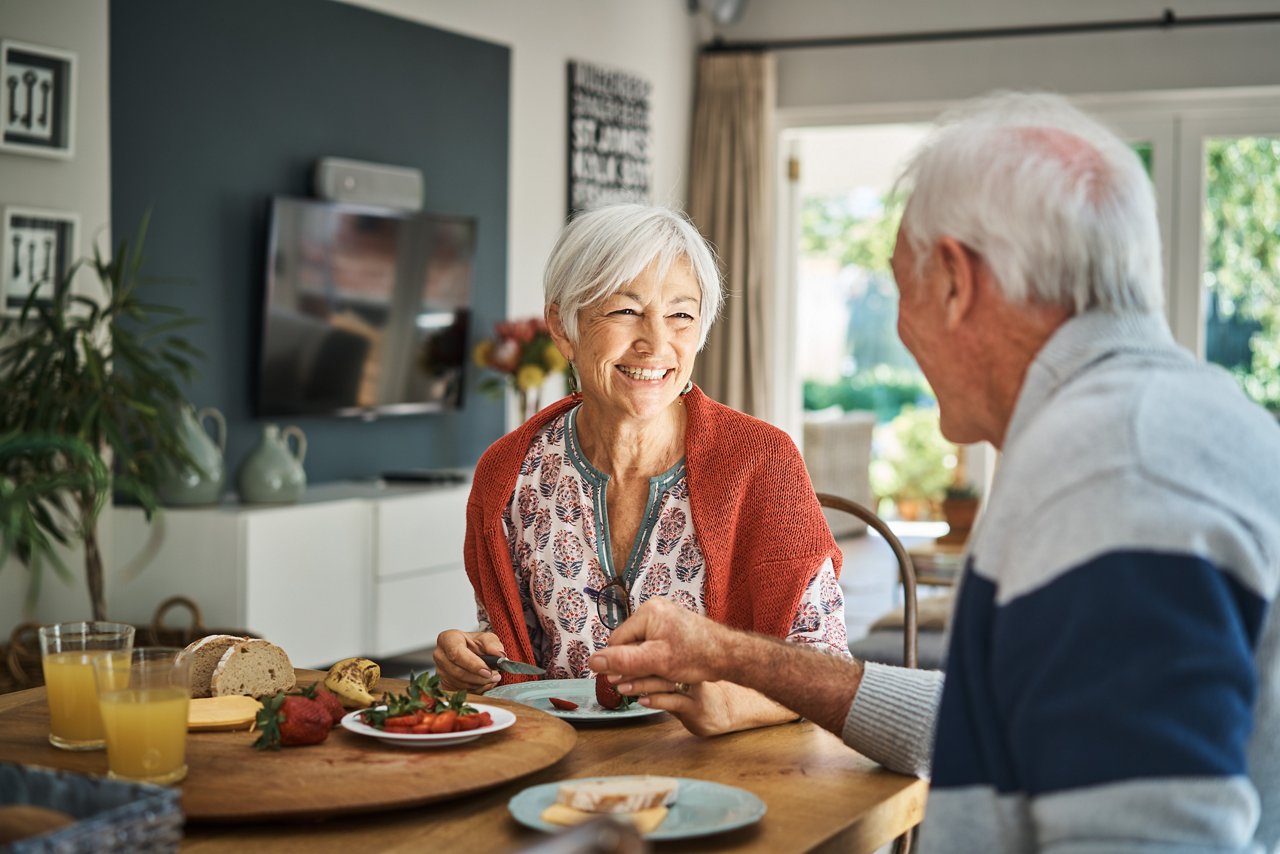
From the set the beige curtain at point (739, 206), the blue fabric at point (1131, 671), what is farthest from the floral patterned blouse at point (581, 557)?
the beige curtain at point (739, 206)

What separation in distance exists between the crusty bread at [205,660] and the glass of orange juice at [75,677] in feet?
0.60

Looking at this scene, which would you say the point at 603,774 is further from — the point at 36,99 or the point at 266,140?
the point at 266,140

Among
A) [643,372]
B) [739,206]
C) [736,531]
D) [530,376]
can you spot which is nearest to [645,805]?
[736,531]

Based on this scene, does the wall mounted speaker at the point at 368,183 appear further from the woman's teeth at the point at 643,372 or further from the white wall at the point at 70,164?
the woman's teeth at the point at 643,372

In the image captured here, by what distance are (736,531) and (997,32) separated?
5467mm

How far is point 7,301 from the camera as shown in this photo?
11.9 feet

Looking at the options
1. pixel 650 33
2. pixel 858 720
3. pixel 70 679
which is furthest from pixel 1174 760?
pixel 650 33

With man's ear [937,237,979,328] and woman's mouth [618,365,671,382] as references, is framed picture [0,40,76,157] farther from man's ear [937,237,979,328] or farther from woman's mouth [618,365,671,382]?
man's ear [937,237,979,328]

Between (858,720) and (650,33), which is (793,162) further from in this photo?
(858,720)

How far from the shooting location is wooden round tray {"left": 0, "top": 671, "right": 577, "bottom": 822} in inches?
47.2

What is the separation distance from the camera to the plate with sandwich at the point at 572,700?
61.4 inches

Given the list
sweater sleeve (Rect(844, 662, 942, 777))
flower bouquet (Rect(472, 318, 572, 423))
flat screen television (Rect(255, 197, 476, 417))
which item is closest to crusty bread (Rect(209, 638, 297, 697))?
sweater sleeve (Rect(844, 662, 942, 777))

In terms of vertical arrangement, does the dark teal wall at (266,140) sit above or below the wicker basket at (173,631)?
above

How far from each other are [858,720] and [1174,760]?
0.52 meters
